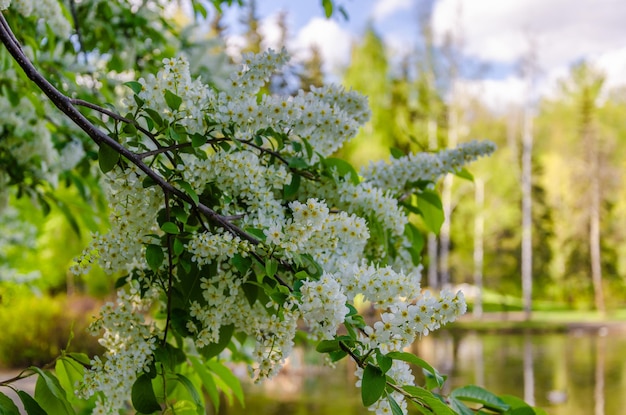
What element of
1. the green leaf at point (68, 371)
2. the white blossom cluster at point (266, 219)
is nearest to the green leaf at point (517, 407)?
the white blossom cluster at point (266, 219)

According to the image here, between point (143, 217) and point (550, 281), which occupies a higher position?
point (550, 281)

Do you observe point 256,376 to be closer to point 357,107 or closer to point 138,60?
point 357,107

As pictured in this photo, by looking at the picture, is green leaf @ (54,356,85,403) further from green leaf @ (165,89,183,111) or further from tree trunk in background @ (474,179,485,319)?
tree trunk in background @ (474,179,485,319)

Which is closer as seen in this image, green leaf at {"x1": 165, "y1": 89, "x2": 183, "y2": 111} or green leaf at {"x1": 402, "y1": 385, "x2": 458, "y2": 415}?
green leaf at {"x1": 402, "y1": 385, "x2": 458, "y2": 415}

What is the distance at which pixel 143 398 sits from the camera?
103 centimetres

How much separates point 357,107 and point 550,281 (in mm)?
28423

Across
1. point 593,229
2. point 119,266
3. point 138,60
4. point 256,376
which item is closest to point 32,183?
point 138,60

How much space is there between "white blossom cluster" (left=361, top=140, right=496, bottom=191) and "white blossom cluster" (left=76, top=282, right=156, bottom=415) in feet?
1.76

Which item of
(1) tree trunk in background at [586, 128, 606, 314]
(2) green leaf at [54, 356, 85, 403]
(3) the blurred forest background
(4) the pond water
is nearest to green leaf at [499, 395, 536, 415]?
(2) green leaf at [54, 356, 85, 403]

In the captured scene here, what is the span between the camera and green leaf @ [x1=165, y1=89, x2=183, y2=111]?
106 cm

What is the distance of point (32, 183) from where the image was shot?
2109 mm

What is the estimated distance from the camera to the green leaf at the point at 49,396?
991 millimetres

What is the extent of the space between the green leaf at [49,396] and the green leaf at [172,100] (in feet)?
1.51

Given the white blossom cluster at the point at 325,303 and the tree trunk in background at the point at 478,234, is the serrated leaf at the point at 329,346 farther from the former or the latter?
the tree trunk in background at the point at 478,234
